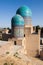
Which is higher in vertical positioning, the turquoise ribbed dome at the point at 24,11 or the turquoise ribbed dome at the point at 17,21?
the turquoise ribbed dome at the point at 24,11

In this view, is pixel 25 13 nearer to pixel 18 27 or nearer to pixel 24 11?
pixel 24 11

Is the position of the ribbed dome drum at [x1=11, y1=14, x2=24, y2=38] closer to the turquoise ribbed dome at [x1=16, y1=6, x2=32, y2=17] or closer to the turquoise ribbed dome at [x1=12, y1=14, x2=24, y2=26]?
the turquoise ribbed dome at [x1=12, y1=14, x2=24, y2=26]

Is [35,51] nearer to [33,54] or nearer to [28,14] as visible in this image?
[33,54]

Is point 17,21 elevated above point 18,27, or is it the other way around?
point 17,21

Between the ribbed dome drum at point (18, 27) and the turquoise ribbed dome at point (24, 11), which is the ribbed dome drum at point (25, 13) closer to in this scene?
the turquoise ribbed dome at point (24, 11)

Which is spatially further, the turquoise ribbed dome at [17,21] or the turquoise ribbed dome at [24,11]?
the turquoise ribbed dome at [24,11]

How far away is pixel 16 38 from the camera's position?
40.2 ft

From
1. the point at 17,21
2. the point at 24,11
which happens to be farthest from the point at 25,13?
the point at 17,21

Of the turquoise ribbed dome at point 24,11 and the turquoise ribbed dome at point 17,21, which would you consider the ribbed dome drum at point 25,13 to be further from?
the turquoise ribbed dome at point 17,21

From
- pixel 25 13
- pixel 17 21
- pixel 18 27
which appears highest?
pixel 25 13

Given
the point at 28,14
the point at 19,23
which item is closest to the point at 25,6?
the point at 28,14

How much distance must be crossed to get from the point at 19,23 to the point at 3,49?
16.2 ft

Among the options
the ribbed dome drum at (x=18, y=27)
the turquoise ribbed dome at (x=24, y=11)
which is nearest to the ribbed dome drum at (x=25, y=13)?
the turquoise ribbed dome at (x=24, y=11)

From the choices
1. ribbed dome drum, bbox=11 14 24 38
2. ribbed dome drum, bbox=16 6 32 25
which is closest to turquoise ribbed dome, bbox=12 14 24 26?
ribbed dome drum, bbox=11 14 24 38
